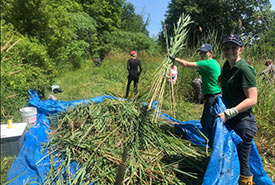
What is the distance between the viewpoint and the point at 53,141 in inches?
88.5

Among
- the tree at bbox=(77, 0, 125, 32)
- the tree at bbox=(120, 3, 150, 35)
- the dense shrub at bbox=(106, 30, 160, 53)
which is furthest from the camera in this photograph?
the tree at bbox=(120, 3, 150, 35)

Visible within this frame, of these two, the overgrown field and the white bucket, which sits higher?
the overgrown field

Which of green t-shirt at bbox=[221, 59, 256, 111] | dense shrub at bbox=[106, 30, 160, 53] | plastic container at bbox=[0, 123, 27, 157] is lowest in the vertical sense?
plastic container at bbox=[0, 123, 27, 157]

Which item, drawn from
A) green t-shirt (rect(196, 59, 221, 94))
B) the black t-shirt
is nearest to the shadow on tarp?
green t-shirt (rect(196, 59, 221, 94))

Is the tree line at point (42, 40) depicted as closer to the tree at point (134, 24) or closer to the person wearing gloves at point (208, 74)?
the person wearing gloves at point (208, 74)

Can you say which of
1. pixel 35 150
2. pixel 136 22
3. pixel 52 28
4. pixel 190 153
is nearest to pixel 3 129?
pixel 35 150

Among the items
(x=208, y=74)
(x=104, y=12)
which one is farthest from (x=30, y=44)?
(x=104, y=12)

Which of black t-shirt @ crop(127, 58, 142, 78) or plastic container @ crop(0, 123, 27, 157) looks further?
black t-shirt @ crop(127, 58, 142, 78)

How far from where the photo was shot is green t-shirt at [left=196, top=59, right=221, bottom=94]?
1.87m

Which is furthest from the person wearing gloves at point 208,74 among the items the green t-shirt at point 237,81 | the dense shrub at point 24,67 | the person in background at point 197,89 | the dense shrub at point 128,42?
the dense shrub at point 128,42

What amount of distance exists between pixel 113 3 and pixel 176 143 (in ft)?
59.6

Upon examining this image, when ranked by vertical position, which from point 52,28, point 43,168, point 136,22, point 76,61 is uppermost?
Answer: point 136,22

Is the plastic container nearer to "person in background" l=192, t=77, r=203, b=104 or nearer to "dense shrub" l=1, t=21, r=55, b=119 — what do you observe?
"dense shrub" l=1, t=21, r=55, b=119

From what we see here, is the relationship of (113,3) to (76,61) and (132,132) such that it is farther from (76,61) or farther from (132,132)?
(132,132)
